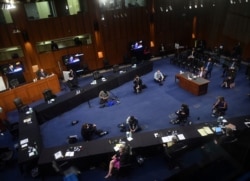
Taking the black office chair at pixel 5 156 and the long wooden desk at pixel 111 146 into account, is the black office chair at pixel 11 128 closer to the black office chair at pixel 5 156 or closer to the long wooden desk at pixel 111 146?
the black office chair at pixel 5 156

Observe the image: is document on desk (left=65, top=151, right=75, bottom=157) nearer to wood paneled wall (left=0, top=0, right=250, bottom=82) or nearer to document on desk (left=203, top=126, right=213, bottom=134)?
document on desk (left=203, top=126, right=213, bottom=134)

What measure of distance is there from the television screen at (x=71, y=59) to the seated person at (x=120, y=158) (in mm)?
10822

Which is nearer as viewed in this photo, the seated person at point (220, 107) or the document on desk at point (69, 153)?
the document on desk at point (69, 153)

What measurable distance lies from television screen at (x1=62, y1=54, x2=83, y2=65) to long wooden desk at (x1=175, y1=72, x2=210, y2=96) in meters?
7.95

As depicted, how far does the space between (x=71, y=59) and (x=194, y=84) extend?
9.29 m

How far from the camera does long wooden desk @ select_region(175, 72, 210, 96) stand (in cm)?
1298

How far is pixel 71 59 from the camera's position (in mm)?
17359

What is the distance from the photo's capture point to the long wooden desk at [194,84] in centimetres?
1298

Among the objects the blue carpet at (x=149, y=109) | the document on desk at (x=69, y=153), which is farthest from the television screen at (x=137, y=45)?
the document on desk at (x=69, y=153)

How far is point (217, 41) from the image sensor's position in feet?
65.3

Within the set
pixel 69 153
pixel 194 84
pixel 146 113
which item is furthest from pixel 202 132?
pixel 69 153

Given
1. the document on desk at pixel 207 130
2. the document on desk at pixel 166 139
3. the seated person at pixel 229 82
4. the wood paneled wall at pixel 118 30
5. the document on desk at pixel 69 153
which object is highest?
the wood paneled wall at pixel 118 30

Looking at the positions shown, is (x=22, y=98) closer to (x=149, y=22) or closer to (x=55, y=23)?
(x=55, y=23)

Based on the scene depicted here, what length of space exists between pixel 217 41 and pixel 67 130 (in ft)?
49.7
